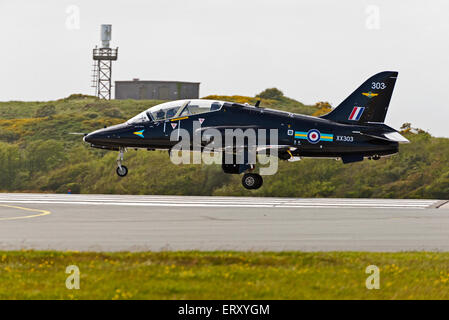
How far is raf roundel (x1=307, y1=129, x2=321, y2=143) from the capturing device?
2823 cm

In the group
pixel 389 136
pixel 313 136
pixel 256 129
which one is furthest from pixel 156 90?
pixel 389 136

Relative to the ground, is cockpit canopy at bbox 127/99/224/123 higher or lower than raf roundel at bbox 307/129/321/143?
higher

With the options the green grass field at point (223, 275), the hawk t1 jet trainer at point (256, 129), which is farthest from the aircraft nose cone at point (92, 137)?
the green grass field at point (223, 275)

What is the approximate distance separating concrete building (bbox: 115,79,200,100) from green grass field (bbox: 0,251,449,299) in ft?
188

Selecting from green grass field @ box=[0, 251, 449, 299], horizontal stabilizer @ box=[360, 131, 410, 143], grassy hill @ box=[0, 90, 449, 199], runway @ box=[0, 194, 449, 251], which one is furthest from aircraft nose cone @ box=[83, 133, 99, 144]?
green grass field @ box=[0, 251, 449, 299]

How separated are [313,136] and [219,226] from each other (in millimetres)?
10934

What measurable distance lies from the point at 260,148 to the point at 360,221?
8342 millimetres

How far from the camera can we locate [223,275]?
11.3 m

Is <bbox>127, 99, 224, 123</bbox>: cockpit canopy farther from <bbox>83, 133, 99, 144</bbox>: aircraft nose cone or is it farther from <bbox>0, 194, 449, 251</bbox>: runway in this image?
<bbox>0, 194, 449, 251</bbox>: runway

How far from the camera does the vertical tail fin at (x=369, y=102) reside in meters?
28.9

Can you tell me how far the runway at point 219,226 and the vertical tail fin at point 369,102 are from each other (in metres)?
4.37

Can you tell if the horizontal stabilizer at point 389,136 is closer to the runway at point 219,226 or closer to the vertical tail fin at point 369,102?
the vertical tail fin at point 369,102

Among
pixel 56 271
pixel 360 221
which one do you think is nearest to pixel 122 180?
pixel 360 221

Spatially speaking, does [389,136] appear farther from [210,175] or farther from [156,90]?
[156,90]
